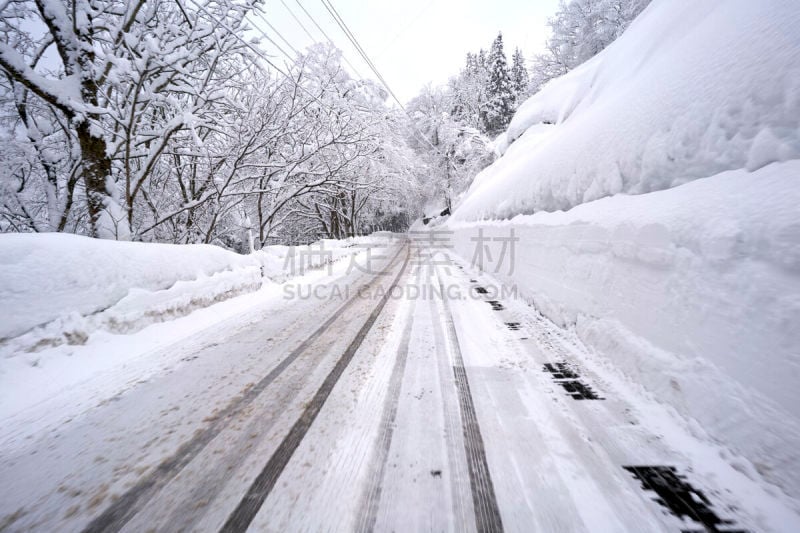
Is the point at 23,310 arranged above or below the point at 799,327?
→ above

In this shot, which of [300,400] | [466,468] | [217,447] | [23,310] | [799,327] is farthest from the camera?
[23,310]

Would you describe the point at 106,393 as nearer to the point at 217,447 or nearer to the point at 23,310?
the point at 23,310

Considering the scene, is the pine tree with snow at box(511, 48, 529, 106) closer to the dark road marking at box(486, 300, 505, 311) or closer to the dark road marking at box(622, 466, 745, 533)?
the dark road marking at box(486, 300, 505, 311)

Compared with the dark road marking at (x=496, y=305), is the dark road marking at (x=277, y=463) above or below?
above

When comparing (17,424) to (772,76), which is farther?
(17,424)

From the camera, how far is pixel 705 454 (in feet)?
4.74

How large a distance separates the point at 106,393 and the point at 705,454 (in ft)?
13.0

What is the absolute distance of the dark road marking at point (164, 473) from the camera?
1184 millimetres

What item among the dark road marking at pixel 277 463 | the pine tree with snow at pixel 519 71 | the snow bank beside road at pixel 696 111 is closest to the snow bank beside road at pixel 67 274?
the dark road marking at pixel 277 463

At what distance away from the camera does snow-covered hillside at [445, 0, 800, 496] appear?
1311 millimetres

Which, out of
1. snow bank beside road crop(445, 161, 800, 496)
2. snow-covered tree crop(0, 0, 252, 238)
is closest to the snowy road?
snow bank beside road crop(445, 161, 800, 496)

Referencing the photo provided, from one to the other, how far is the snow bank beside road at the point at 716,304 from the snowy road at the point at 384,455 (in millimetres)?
161

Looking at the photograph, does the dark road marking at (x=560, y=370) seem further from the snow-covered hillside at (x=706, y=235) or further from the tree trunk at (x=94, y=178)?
the tree trunk at (x=94, y=178)

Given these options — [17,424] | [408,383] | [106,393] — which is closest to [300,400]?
[408,383]
